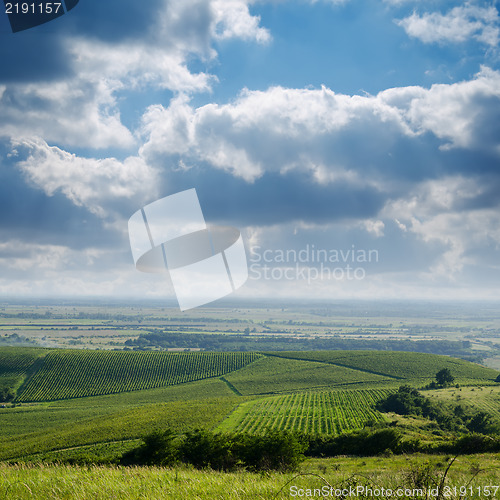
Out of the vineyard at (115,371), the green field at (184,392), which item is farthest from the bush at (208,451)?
the vineyard at (115,371)

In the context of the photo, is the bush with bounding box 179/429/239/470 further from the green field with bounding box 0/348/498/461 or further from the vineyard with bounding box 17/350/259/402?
the vineyard with bounding box 17/350/259/402

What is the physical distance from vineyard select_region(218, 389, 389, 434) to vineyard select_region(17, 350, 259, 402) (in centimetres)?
6215

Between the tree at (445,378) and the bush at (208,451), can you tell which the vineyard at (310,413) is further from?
the bush at (208,451)

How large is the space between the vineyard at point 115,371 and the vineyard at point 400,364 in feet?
102

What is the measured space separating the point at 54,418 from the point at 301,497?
99.9m

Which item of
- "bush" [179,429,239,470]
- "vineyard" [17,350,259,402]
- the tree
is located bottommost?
"vineyard" [17,350,259,402]

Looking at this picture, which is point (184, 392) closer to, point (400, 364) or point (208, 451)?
point (400, 364)

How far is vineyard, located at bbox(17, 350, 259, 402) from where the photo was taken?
124 m

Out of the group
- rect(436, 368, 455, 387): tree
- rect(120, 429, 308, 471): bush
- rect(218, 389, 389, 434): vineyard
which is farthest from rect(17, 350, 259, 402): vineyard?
rect(120, 429, 308, 471): bush

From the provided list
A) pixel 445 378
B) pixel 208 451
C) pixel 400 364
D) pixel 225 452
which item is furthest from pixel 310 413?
pixel 400 364

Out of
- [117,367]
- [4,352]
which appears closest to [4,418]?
[117,367]

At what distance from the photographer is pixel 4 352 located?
486 feet

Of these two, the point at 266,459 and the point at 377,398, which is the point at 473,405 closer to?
the point at 377,398

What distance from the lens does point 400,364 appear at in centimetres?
14088
